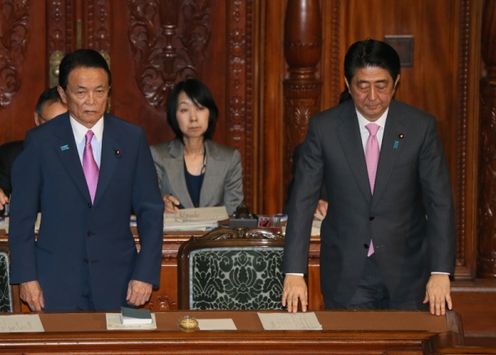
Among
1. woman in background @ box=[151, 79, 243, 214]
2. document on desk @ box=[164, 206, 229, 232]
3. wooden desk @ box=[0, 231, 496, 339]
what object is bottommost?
wooden desk @ box=[0, 231, 496, 339]

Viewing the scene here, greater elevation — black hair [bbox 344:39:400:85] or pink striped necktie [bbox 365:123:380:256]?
black hair [bbox 344:39:400:85]

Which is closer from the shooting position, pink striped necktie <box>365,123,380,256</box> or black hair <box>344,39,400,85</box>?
black hair <box>344,39,400,85</box>

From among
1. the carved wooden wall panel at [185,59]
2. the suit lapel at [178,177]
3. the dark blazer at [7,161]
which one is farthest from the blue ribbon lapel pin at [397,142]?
the carved wooden wall panel at [185,59]

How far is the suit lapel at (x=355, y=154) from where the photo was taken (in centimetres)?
379

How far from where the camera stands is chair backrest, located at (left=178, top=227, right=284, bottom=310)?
399cm

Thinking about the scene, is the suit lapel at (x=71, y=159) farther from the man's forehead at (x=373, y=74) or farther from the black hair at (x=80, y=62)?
the man's forehead at (x=373, y=74)

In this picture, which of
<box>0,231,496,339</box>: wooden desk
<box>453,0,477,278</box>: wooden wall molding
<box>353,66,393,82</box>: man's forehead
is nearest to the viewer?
<box>353,66,393,82</box>: man's forehead

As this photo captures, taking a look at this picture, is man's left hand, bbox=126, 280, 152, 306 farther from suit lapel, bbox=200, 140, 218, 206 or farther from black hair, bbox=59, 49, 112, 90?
suit lapel, bbox=200, 140, 218, 206

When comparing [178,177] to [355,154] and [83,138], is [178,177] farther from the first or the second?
[355,154]

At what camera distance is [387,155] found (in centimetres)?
378

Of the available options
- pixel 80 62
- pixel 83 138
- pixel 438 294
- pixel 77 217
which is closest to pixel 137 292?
pixel 77 217

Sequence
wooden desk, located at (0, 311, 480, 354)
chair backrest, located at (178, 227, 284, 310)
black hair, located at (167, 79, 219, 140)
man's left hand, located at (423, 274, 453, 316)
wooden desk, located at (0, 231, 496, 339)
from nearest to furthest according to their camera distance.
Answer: wooden desk, located at (0, 311, 480, 354) → man's left hand, located at (423, 274, 453, 316) → chair backrest, located at (178, 227, 284, 310) → wooden desk, located at (0, 231, 496, 339) → black hair, located at (167, 79, 219, 140)

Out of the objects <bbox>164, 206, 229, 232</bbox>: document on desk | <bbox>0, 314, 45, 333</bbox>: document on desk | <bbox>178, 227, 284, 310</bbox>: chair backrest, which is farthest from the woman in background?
<bbox>0, 314, 45, 333</bbox>: document on desk

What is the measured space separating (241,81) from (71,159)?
8.72ft
